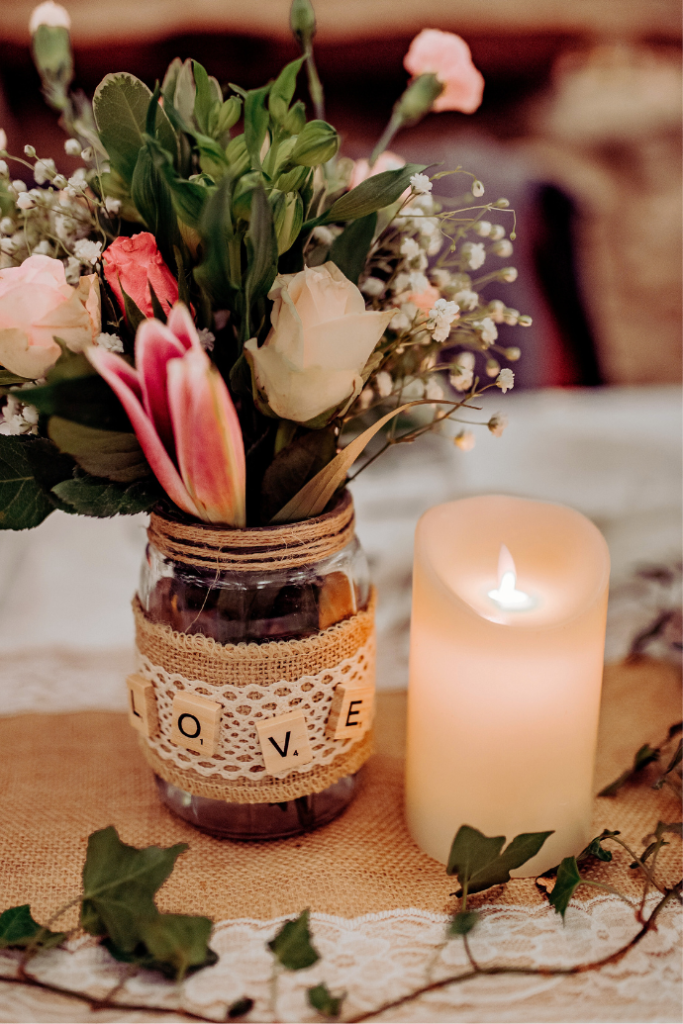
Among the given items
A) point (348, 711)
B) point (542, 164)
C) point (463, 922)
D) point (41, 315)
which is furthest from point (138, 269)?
point (542, 164)

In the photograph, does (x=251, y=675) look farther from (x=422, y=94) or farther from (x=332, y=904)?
(x=422, y=94)

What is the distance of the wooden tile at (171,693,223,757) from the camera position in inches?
18.8

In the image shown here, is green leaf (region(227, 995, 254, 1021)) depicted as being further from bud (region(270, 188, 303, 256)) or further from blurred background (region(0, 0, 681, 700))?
blurred background (region(0, 0, 681, 700))

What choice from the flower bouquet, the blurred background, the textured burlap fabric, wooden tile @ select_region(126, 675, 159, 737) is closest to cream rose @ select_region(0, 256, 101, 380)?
the flower bouquet

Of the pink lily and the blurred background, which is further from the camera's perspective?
the blurred background

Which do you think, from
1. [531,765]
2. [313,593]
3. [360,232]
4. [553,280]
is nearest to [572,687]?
[531,765]

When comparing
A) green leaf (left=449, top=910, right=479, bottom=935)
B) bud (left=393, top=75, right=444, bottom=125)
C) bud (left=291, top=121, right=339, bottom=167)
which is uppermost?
bud (left=393, top=75, right=444, bottom=125)

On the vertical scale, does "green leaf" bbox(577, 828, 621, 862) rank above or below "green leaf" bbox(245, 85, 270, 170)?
below

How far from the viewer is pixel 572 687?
469 mm

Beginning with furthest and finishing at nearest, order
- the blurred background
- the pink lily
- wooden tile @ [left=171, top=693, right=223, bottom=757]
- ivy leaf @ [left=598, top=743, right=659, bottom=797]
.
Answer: the blurred background → ivy leaf @ [left=598, top=743, right=659, bottom=797] → wooden tile @ [left=171, top=693, right=223, bottom=757] → the pink lily

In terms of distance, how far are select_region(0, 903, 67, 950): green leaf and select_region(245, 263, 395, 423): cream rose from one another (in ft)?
1.01

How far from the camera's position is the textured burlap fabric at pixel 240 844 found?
481 mm

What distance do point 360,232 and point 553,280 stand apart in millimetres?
813

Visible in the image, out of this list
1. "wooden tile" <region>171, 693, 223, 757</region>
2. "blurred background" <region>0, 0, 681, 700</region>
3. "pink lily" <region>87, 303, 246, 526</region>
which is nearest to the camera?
"pink lily" <region>87, 303, 246, 526</region>
